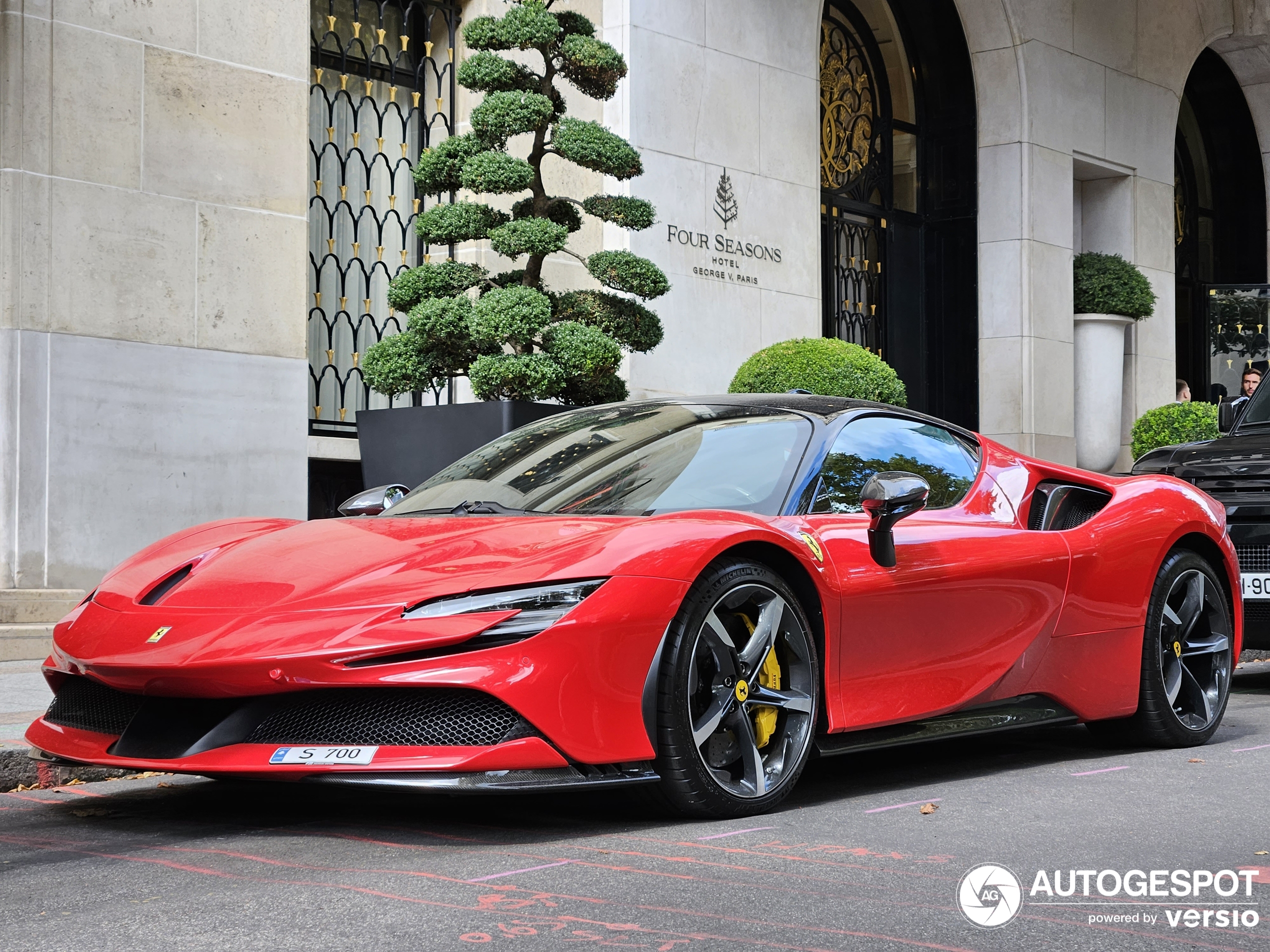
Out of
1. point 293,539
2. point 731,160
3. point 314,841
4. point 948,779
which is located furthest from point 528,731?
point 731,160

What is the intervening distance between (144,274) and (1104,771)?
273 inches

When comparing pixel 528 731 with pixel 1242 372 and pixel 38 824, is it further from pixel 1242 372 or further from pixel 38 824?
pixel 1242 372

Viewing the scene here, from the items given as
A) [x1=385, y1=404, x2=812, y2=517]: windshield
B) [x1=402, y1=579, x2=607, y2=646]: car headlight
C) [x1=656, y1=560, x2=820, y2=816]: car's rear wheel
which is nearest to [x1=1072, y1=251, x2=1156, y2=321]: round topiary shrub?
[x1=385, y1=404, x2=812, y2=517]: windshield

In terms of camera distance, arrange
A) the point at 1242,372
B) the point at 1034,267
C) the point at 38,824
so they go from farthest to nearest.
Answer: the point at 1242,372
the point at 1034,267
the point at 38,824

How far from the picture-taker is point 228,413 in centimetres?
1058

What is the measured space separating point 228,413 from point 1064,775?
22.0ft

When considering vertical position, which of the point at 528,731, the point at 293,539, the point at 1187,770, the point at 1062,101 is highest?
the point at 1062,101

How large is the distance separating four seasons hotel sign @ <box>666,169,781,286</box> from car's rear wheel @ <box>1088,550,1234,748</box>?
26.6ft

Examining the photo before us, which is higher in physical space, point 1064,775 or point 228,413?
point 228,413

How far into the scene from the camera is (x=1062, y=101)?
18.6 meters

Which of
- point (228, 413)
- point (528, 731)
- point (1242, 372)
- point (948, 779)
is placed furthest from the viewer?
point (1242, 372)

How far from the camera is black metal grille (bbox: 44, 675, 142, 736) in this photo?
14.4 ft

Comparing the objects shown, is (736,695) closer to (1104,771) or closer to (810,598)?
(810,598)

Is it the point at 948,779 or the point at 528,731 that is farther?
the point at 948,779
